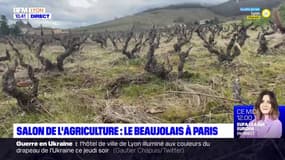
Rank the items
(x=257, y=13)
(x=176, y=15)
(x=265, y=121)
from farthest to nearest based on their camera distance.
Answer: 1. (x=176, y=15)
2. (x=257, y=13)
3. (x=265, y=121)

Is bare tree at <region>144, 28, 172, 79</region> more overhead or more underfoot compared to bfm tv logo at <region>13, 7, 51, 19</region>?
more underfoot

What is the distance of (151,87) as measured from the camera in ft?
16.7

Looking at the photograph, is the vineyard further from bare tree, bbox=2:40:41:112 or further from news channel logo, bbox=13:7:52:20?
news channel logo, bbox=13:7:52:20

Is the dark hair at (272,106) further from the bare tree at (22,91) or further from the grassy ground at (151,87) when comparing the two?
the bare tree at (22,91)

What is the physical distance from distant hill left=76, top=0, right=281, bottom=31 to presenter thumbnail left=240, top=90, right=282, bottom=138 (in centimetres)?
107

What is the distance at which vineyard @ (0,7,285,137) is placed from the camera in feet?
16.1

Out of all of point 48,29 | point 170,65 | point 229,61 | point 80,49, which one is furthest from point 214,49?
point 48,29

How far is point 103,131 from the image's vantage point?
15.8 ft

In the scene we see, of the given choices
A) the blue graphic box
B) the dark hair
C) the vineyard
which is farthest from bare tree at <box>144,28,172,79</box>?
the dark hair

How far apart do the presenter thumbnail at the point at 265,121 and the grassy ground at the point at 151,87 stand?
0.11 meters

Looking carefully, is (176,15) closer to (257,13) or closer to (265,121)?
(257,13)

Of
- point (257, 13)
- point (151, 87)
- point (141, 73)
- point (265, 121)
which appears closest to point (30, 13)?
point (141, 73)

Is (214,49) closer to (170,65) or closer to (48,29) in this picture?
(170,65)

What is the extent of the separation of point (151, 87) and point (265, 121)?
52.9 inches
